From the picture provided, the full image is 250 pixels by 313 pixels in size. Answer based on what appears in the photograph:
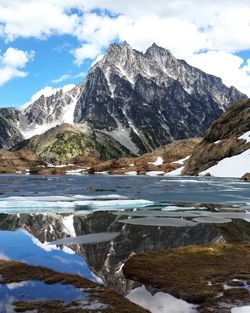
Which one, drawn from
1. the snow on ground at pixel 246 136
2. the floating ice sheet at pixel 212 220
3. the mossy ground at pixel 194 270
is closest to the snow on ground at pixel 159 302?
the mossy ground at pixel 194 270

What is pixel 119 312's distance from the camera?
16016mm

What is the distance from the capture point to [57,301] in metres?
17.1

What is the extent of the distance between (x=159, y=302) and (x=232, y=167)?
554ft

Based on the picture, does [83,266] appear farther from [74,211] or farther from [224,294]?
[74,211]

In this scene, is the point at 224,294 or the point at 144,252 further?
the point at 144,252

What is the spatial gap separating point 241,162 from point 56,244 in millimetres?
158240

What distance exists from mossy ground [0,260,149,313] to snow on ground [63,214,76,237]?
11.2 meters

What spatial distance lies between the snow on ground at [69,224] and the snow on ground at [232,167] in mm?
135572

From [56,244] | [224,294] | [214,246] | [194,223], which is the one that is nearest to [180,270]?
[224,294]

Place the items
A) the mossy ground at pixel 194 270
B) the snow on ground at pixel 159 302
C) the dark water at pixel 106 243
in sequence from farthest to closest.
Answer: the dark water at pixel 106 243 < the mossy ground at pixel 194 270 < the snow on ground at pixel 159 302

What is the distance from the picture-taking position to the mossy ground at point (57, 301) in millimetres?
16203

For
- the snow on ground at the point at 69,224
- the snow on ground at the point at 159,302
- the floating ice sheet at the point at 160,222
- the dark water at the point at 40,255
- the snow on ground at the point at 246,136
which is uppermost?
the snow on ground at the point at 246,136

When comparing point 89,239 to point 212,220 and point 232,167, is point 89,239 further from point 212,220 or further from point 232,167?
point 232,167

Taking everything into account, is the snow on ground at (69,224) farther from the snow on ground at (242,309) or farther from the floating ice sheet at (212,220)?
the snow on ground at (242,309)
